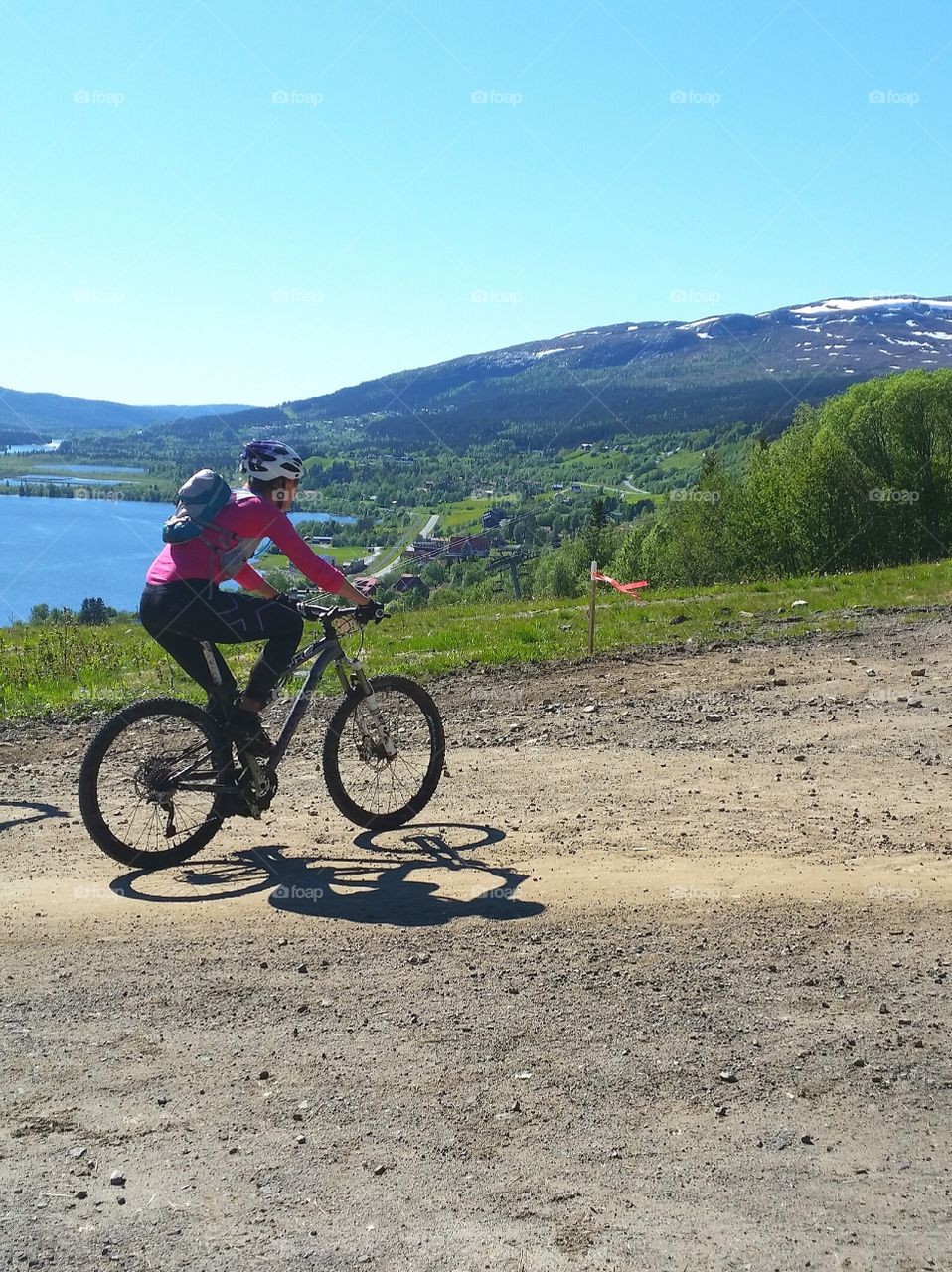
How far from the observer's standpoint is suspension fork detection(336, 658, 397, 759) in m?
8.10

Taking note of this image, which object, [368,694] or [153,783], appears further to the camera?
[368,694]

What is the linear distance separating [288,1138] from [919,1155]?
7.83 ft

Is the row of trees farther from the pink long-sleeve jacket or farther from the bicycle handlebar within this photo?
the pink long-sleeve jacket

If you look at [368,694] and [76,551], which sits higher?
[76,551]

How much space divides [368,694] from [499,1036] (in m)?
3.65

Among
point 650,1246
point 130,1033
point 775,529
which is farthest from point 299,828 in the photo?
point 775,529

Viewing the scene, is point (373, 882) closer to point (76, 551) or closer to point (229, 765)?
point (229, 765)

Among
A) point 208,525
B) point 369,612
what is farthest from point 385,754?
point 208,525

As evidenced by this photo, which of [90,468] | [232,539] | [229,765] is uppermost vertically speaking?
[90,468]

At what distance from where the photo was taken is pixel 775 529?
58.4 meters

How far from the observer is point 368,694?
26.7 feet

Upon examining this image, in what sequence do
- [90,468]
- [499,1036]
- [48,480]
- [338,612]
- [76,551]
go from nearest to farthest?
[499,1036], [338,612], [76,551], [90,468], [48,480]

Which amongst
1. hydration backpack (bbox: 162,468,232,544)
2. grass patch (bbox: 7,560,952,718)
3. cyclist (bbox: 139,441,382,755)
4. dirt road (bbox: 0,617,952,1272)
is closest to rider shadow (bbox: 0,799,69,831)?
dirt road (bbox: 0,617,952,1272)

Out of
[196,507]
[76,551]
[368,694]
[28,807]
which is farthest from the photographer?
[76,551]
